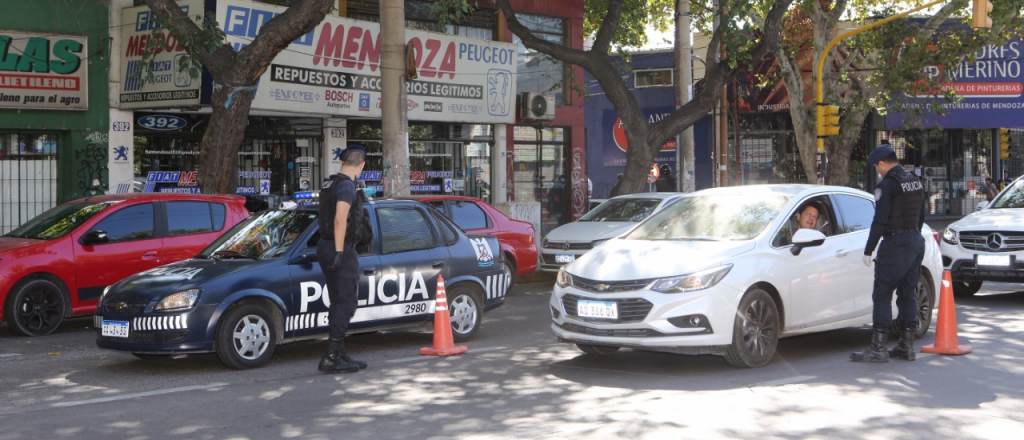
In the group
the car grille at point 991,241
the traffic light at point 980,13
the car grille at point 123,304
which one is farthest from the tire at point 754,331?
the traffic light at point 980,13

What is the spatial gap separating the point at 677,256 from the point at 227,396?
368 cm

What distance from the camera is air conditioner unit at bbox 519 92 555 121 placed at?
24500 millimetres

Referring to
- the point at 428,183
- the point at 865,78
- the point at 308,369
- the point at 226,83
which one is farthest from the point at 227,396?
the point at 865,78

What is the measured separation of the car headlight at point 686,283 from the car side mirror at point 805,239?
97 centimetres

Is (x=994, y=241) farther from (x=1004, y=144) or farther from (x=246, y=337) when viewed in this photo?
(x=1004, y=144)

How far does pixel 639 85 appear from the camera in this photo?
135ft

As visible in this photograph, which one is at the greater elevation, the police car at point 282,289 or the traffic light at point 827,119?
the traffic light at point 827,119

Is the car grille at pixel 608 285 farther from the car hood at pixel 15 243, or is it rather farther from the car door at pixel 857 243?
the car hood at pixel 15 243

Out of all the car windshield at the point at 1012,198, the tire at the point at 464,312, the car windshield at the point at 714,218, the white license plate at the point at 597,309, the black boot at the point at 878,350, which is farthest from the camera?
the car windshield at the point at 1012,198

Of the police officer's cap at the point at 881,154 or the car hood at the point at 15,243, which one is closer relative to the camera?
the police officer's cap at the point at 881,154

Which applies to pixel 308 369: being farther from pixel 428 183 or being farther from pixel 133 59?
pixel 428 183

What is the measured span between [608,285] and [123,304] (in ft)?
13.5

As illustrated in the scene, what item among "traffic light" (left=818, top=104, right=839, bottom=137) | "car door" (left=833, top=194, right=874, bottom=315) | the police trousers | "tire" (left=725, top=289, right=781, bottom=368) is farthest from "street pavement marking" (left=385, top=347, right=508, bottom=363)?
"traffic light" (left=818, top=104, right=839, bottom=137)

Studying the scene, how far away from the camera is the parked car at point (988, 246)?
13672 millimetres
